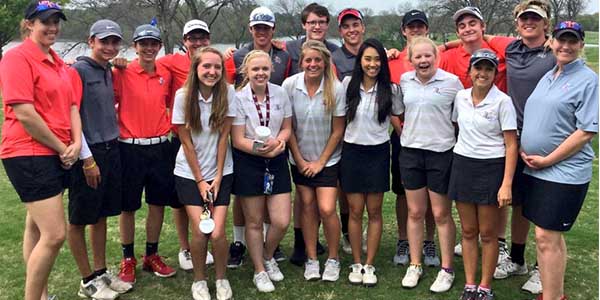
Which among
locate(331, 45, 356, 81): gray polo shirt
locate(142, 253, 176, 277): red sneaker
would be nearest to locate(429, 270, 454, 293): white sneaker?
locate(331, 45, 356, 81): gray polo shirt

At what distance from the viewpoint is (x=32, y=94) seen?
3539 mm

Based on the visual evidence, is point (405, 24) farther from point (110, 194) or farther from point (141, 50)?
point (110, 194)

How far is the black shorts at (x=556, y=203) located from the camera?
3.72m

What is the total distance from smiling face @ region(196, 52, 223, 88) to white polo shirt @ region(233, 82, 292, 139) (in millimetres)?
301

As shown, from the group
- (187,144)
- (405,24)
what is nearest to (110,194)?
(187,144)

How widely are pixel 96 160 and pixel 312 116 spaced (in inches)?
72.3

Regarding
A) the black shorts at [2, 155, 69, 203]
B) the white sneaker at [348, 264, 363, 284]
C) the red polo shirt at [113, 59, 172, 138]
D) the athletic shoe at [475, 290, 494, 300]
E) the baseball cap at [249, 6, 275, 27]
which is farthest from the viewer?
the baseball cap at [249, 6, 275, 27]

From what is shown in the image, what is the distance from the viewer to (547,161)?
372 cm

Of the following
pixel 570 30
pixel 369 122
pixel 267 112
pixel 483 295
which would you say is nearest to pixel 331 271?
pixel 483 295

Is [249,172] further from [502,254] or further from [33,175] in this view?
[502,254]

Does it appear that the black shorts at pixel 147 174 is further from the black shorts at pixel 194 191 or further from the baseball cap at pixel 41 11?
the baseball cap at pixel 41 11

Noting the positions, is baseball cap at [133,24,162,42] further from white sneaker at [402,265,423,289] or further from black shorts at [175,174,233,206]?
white sneaker at [402,265,423,289]

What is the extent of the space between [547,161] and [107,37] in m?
3.54

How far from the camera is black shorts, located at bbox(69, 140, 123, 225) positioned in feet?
13.7
